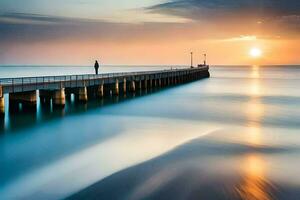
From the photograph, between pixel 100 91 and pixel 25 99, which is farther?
pixel 100 91

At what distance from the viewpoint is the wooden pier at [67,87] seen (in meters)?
29.2

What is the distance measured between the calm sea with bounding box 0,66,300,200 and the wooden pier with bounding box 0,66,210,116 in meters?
1.65

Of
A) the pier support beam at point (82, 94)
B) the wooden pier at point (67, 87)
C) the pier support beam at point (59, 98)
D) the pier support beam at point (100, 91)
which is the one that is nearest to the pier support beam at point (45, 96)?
the wooden pier at point (67, 87)

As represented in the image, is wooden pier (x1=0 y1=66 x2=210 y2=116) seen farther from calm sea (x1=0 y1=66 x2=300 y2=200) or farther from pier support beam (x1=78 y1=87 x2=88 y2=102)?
calm sea (x1=0 y1=66 x2=300 y2=200)

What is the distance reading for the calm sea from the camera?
43.1 ft

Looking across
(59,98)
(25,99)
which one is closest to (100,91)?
(59,98)

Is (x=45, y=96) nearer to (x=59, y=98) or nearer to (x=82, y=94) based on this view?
(x=59, y=98)

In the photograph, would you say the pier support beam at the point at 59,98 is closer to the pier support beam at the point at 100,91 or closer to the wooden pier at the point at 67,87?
the wooden pier at the point at 67,87

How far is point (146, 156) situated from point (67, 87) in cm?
1962

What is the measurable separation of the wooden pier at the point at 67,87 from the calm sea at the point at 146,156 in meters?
1.65

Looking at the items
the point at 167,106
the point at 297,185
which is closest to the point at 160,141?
the point at 297,185

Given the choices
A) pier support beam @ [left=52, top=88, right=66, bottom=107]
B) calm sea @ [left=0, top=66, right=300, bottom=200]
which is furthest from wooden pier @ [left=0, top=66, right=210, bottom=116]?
calm sea @ [left=0, top=66, right=300, bottom=200]

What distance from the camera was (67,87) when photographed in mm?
35969

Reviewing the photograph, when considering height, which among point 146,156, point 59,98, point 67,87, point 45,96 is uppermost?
point 67,87
